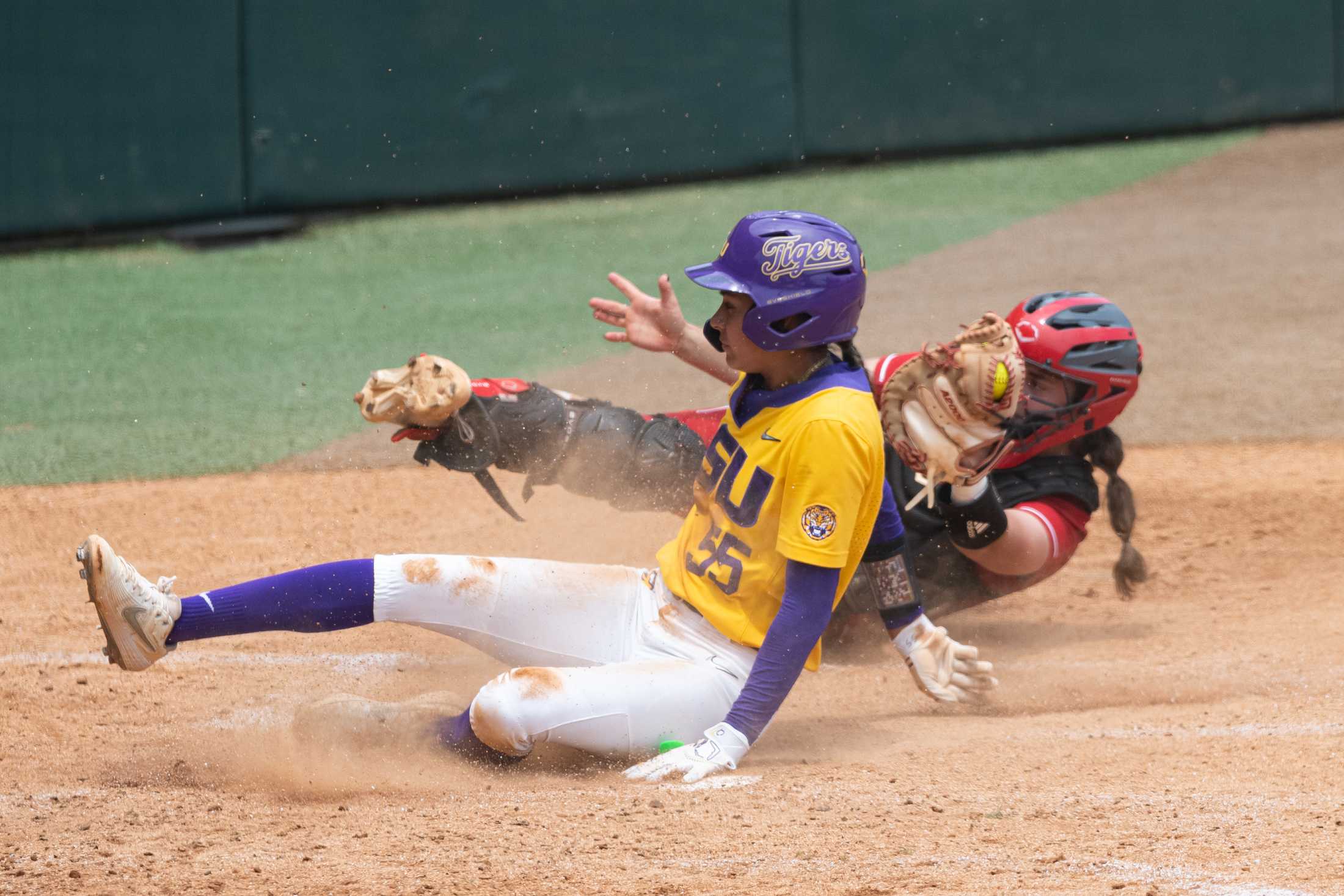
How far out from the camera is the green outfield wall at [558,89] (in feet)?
32.8

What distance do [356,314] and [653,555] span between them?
4220mm

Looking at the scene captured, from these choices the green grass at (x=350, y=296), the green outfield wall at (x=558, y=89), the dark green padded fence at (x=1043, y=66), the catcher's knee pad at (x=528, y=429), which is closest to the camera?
the catcher's knee pad at (x=528, y=429)

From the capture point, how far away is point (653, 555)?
16.7ft

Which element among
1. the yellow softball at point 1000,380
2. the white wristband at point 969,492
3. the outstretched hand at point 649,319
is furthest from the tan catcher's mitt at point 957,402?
the outstretched hand at point 649,319

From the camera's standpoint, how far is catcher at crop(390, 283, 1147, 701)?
12.7ft

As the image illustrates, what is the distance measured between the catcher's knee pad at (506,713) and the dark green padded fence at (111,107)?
315 inches

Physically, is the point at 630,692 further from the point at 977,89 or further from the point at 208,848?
the point at 977,89

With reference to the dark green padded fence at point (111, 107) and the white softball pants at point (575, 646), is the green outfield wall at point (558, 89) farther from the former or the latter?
the white softball pants at point (575, 646)

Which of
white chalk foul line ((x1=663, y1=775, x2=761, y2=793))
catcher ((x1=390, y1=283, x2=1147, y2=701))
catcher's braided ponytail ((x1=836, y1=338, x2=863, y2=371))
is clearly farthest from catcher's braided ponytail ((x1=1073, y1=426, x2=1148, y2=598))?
white chalk foul line ((x1=663, y1=775, x2=761, y2=793))

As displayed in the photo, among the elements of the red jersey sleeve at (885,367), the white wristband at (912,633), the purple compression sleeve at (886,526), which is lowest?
the white wristband at (912,633)

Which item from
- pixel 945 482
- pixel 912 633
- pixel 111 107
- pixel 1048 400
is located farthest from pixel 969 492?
pixel 111 107

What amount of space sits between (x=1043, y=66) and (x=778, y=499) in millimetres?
9147

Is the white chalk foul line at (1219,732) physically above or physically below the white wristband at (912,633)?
below

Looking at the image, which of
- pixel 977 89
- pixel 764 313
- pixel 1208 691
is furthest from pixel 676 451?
pixel 977 89
